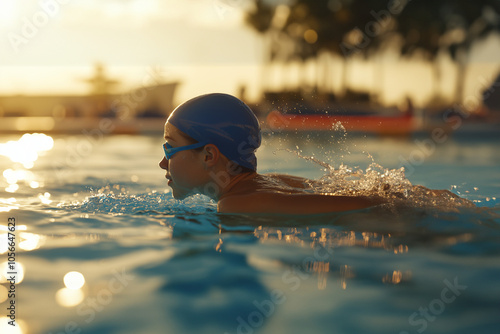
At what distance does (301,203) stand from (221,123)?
74cm

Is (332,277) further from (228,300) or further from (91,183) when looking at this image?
(91,183)

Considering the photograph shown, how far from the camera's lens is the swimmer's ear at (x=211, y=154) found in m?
3.36

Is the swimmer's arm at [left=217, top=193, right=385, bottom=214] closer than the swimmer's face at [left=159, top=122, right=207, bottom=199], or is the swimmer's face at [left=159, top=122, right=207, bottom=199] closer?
the swimmer's arm at [left=217, top=193, right=385, bottom=214]

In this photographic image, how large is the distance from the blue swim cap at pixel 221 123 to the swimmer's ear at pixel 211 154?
0.13 ft

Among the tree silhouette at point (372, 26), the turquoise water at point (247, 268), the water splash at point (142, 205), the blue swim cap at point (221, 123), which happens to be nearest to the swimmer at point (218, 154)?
the blue swim cap at point (221, 123)

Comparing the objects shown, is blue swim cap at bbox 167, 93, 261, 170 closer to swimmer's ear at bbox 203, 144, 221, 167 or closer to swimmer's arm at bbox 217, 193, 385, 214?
swimmer's ear at bbox 203, 144, 221, 167

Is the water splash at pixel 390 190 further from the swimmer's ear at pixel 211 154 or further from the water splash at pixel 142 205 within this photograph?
the water splash at pixel 142 205

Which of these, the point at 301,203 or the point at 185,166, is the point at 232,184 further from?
the point at 301,203

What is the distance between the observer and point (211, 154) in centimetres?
338

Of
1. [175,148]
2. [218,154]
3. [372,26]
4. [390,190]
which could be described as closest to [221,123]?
[218,154]

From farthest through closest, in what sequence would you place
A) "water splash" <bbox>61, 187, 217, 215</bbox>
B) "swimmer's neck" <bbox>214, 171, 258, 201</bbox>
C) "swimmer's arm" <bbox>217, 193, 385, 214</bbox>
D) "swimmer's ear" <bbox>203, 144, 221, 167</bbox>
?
"water splash" <bbox>61, 187, 217, 215</bbox> → "swimmer's neck" <bbox>214, 171, 258, 201</bbox> → "swimmer's ear" <bbox>203, 144, 221, 167</bbox> → "swimmer's arm" <bbox>217, 193, 385, 214</bbox>

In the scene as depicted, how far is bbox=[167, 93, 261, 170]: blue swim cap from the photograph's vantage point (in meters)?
3.37

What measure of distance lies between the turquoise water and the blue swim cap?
465mm

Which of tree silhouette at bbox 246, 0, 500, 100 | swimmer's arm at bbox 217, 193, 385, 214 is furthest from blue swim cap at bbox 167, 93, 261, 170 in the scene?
tree silhouette at bbox 246, 0, 500, 100
